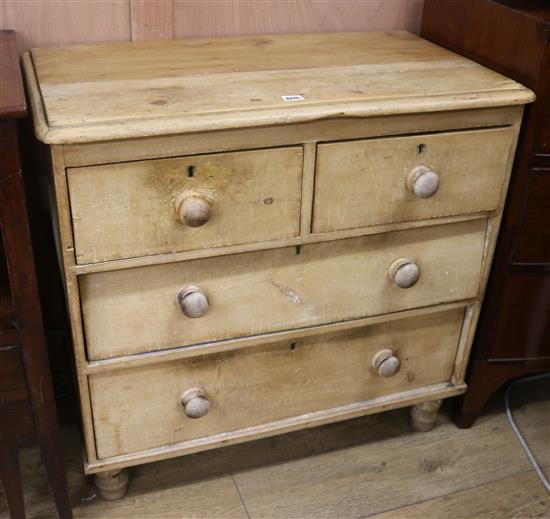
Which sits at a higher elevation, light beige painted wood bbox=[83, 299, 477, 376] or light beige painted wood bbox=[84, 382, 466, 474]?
light beige painted wood bbox=[83, 299, 477, 376]

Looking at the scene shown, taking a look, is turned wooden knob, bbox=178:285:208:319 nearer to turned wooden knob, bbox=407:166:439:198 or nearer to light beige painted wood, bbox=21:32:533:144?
light beige painted wood, bbox=21:32:533:144

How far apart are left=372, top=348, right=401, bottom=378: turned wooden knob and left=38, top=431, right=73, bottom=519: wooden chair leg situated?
0.61 meters

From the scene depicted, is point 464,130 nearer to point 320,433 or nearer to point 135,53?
point 135,53

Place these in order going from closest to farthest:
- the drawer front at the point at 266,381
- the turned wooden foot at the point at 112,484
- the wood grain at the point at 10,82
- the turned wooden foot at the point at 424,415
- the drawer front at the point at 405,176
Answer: the wood grain at the point at 10,82, the drawer front at the point at 405,176, the drawer front at the point at 266,381, the turned wooden foot at the point at 112,484, the turned wooden foot at the point at 424,415

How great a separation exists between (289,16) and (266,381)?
766 mm

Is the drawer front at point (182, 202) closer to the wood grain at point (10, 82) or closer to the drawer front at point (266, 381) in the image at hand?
the wood grain at point (10, 82)

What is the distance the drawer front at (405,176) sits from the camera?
1.21 m

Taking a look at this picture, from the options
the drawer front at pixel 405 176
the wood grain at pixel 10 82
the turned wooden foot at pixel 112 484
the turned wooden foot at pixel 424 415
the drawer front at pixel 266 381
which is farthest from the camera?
the turned wooden foot at pixel 424 415

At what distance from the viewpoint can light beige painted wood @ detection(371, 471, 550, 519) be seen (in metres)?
1.47

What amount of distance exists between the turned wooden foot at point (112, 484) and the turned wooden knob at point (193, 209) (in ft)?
1.88

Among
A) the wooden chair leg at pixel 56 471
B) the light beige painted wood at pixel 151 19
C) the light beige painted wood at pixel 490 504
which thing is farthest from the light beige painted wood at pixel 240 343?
the light beige painted wood at pixel 151 19

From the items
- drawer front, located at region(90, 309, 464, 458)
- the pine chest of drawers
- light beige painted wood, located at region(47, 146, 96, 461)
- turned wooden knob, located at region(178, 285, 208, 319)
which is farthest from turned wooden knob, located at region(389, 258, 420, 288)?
light beige painted wood, located at region(47, 146, 96, 461)

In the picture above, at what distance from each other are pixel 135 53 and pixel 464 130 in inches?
24.3

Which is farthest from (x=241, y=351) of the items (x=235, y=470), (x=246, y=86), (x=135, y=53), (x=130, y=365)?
(x=135, y=53)
